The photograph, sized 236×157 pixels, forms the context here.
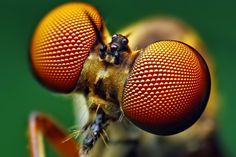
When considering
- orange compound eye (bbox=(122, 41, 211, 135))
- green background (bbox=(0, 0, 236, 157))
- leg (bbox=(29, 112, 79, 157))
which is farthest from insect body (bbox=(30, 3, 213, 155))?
green background (bbox=(0, 0, 236, 157))

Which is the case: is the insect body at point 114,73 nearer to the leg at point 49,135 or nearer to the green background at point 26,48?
the leg at point 49,135

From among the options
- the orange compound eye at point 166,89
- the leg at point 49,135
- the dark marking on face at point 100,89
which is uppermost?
the orange compound eye at point 166,89

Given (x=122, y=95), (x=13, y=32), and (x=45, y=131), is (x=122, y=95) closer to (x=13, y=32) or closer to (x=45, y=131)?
(x=45, y=131)

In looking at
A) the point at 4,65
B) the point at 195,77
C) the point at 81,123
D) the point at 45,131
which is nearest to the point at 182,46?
the point at 195,77

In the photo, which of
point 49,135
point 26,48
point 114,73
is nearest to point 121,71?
point 114,73

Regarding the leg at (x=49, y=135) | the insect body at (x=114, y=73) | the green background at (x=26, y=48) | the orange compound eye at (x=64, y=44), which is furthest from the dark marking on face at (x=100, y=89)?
the green background at (x=26, y=48)
